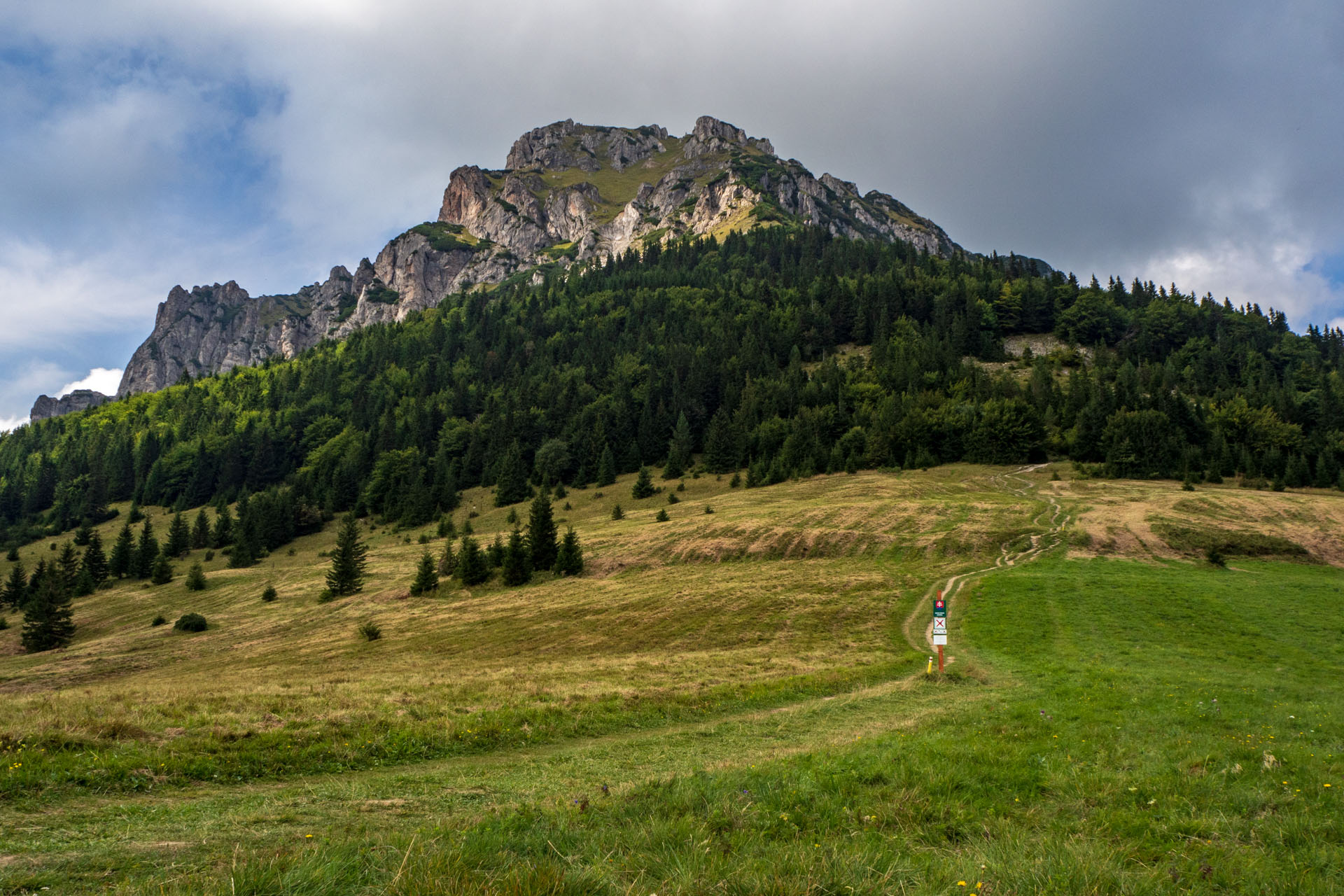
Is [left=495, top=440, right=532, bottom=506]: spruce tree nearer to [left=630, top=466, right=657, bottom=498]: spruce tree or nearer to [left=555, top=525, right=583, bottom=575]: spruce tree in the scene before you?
[left=630, top=466, right=657, bottom=498]: spruce tree

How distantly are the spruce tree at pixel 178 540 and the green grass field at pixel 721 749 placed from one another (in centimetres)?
6015

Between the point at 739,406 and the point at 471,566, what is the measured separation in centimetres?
8892

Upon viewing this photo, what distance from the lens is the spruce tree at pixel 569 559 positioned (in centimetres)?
5409

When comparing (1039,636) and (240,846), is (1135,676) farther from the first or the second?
(240,846)

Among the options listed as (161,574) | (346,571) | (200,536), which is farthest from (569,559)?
(200,536)

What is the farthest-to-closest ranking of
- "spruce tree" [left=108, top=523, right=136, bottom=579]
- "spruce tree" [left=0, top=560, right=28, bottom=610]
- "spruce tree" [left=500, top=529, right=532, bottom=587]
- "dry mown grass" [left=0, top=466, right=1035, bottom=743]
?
"spruce tree" [left=108, top=523, right=136, bottom=579] < "spruce tree" [left=0, top=560, right=28, bottom=610] < "spruce tree" [left=500, top=529, right=532, bottom=587] < "dry mown grass" [left=0, top=466, right=1035, bottom=743]

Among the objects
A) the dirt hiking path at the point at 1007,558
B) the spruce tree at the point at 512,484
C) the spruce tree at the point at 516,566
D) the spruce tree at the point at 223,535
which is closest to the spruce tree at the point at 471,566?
the spruce tree at the point at 516,566

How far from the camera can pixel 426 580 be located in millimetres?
51812

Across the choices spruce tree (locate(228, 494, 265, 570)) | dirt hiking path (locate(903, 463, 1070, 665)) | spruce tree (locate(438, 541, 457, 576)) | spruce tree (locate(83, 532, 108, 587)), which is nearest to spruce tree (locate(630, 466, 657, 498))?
spruce tree (locate(438, 541, 457, 576))

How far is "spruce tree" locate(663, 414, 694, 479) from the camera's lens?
11481 cm

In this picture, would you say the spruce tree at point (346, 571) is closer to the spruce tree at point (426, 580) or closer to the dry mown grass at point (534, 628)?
the dry mown grass at point (534, 628)

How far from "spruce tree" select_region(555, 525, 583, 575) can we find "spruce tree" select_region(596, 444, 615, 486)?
59918mm

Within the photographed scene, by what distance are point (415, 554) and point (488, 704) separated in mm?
62259

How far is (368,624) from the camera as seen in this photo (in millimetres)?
38031
